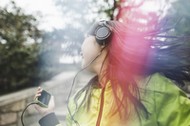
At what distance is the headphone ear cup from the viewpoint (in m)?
1.95

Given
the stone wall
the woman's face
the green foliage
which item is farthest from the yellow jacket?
the green foliage

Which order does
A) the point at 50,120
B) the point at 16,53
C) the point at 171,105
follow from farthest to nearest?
the point at 16,53 < the point at 50,120 < the point at 171,105

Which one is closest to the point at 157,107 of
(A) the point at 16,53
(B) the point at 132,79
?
(B) the point at 132,79

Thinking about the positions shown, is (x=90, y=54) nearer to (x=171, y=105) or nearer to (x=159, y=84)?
(x=159, y=84)

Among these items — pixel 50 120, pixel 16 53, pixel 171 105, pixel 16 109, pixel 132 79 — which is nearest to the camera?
pixel 171 105

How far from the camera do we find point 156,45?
6.34 ft

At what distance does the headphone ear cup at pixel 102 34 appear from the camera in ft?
6.40

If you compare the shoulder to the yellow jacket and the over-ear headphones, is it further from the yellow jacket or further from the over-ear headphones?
the over-ear headphones

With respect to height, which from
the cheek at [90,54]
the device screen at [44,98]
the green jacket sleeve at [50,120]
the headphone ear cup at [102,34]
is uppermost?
the headphone ear cup at [102,34]

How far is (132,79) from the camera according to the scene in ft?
6.26

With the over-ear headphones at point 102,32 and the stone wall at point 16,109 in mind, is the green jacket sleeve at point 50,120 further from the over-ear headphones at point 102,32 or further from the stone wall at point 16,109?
the stone wall at point 16,109

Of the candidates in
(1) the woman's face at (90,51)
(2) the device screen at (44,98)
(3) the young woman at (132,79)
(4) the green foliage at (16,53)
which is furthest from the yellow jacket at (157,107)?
(4) the green foliage at (16,53)

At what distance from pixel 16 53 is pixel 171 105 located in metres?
5.54

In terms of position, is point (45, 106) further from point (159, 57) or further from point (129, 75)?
point (159, 57)
